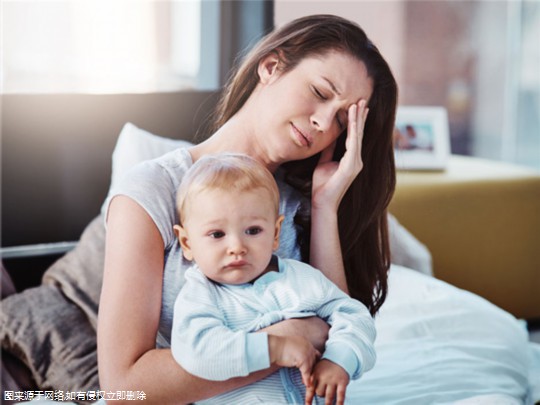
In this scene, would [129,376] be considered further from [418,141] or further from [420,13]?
[420,13]

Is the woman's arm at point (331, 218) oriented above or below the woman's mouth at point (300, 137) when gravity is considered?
below

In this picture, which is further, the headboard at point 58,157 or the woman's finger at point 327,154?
the headboard at point 58,157

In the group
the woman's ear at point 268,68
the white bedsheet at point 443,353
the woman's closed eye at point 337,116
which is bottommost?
the white bedsheet at point 443,353

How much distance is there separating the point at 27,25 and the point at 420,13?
4240mm

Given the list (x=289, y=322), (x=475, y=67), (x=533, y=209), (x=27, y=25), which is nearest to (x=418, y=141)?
(x=533, y=209)

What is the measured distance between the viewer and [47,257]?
2135 mm

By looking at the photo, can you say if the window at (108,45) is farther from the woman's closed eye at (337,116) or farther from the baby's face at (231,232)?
the baby's face at (231,232)

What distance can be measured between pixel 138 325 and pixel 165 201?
0.57 feet

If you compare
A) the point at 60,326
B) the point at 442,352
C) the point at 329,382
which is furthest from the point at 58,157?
the point at 329,382

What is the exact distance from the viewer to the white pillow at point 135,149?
A: 1.85m

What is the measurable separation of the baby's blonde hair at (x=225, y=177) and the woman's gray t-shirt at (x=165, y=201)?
0.05 m

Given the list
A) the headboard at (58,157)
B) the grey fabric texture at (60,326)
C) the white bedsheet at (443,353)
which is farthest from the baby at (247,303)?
the headboard at (58,157)

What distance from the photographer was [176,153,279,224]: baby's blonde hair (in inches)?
36.5

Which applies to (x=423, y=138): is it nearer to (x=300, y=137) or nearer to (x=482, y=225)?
(x=482, y=225)
